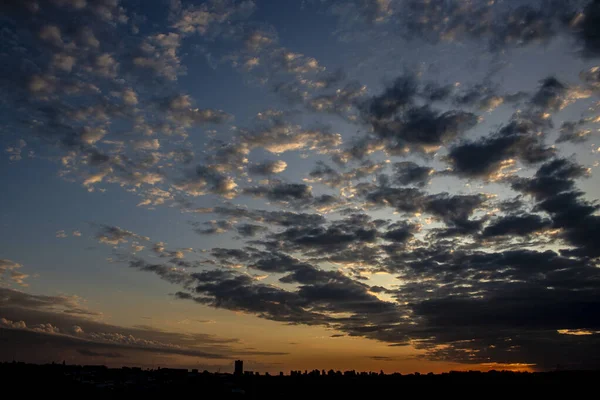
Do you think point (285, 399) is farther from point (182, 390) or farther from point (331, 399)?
point (182, 390)

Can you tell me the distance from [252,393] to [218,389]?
1558 cm

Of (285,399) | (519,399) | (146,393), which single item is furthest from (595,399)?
(146,393)

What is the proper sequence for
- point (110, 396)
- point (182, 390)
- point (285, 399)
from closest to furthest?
point (110, 396) < point (182, 390) < point (285, 399)

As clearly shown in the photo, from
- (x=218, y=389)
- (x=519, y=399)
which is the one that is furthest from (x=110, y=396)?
(x=519, y=399)

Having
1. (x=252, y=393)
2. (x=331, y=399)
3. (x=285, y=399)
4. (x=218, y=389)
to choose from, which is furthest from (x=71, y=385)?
(x=331, y=399)

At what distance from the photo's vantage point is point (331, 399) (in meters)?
200

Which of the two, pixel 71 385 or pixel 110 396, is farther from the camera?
pixel 71 385

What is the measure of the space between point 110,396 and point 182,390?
25.5 meters

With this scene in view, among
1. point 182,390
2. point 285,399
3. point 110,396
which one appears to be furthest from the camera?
point 285,399

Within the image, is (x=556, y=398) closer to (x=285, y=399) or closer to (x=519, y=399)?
(x=519, y=399)

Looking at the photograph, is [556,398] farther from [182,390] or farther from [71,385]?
[71,385]

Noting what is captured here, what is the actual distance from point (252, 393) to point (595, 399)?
13647cm

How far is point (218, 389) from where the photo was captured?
615 ft

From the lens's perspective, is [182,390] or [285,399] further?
[285,399]
